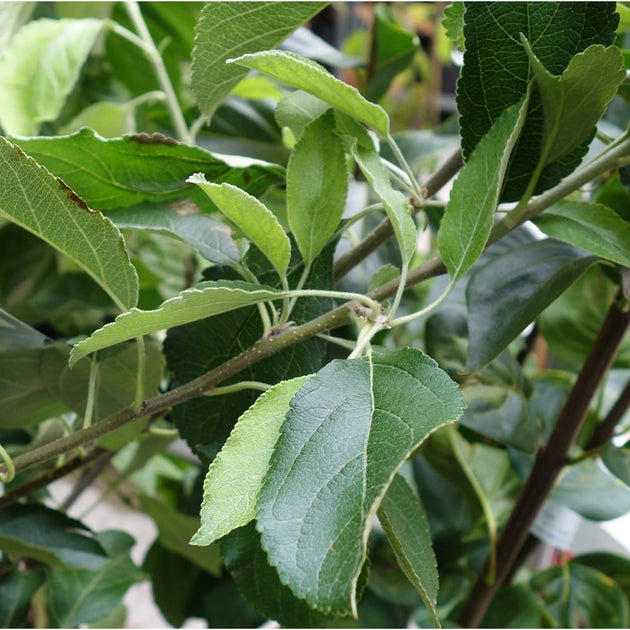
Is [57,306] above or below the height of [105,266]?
below

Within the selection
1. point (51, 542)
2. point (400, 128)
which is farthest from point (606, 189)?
point (400, 128)

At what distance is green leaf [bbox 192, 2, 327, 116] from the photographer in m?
0.25

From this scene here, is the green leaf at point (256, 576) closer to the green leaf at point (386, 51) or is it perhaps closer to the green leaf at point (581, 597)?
the green leaf at point (581, 597)

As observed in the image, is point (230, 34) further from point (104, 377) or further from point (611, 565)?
point (611, 565)

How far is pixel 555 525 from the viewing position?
0.44 meters

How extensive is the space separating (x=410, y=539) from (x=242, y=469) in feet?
0.20

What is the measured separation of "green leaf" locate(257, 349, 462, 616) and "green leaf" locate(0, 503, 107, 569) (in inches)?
8.6

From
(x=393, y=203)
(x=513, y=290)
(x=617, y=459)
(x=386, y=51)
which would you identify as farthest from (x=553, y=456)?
(x=386, y=51)

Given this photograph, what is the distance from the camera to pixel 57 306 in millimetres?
490

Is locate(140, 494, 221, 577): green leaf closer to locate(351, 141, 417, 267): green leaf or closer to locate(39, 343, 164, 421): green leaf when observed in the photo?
locate(39, 343, 164, 421): green leaf

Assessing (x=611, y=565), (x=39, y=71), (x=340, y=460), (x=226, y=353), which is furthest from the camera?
(x=611, y=565)

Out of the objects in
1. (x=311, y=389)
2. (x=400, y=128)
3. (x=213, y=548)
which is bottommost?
(x=400, y=128)

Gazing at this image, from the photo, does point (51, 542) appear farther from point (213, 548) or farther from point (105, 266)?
point (105, 266)

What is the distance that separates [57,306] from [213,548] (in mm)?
211
